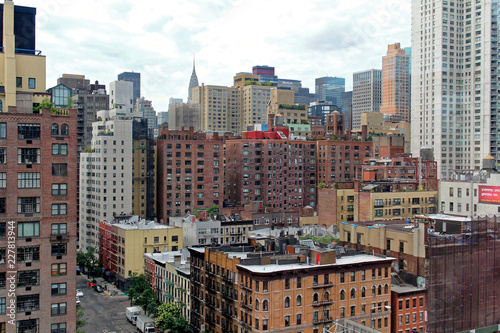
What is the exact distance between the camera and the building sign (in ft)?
368

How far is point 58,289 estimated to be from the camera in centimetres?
5916

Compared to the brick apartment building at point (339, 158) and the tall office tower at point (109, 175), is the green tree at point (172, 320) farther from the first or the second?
the brick apartment building at point (339, 158)

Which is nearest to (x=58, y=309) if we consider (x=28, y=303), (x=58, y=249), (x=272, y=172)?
(x=28, y=303)

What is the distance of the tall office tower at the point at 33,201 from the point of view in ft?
188

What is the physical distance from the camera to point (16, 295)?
5703 centimetres

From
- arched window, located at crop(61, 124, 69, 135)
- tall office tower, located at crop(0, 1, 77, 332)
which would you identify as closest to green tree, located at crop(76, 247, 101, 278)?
tall office tower, located at crop(0, 1, 77, 332)

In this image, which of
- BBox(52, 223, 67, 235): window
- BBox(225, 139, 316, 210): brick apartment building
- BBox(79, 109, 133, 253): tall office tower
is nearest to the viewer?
BBox(52, 223, 67, 235): window

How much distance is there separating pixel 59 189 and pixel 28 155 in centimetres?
484

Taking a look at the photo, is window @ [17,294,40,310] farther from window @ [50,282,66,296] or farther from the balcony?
the balcony

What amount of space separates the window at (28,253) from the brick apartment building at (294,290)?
27013mm

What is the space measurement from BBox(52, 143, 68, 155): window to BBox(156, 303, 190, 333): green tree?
3899 cm

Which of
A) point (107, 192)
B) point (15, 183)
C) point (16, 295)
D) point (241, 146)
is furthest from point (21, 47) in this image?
point (241, 146)

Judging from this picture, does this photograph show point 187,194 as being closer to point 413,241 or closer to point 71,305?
point 413,241

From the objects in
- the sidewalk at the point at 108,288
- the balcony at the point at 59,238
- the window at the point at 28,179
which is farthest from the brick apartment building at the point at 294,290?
the sidewalk at the point at 108,288
